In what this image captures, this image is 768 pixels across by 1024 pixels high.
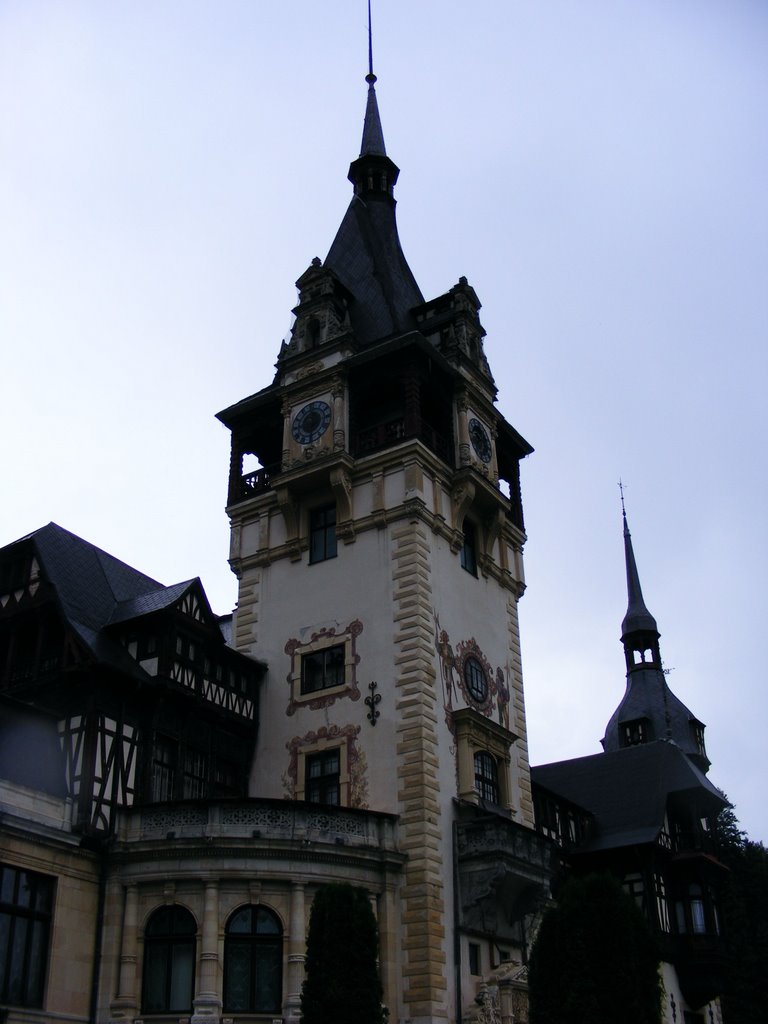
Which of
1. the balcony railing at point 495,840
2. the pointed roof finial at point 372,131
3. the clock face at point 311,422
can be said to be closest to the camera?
the balcony railing at point 495,840

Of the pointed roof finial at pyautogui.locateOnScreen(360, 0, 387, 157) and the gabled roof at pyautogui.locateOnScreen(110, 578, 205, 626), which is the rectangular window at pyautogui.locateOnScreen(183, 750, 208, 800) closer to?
the gabled roof at pyautogui.locateOnScreen(110, 578, 205, 626)

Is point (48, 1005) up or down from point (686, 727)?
down

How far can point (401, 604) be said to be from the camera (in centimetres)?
3256

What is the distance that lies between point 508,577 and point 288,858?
1377cm

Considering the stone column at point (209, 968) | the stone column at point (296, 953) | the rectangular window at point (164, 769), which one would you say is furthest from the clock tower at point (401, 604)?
the rectangular window at point (164, 769)

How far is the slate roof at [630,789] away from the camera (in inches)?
1658

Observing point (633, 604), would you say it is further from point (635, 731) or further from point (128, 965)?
point (128, 965)

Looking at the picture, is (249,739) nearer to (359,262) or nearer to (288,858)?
(288,858)

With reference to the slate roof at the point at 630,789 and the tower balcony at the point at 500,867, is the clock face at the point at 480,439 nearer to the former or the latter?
the tower balcony at the point at 500,867

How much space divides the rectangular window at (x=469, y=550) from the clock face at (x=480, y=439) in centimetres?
230

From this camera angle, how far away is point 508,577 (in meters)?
38.1

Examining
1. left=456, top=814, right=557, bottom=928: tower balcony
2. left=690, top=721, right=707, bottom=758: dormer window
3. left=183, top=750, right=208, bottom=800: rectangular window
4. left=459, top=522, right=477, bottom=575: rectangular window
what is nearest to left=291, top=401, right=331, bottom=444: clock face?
left=459, top=522, right=477, bottom=575: rectangular window

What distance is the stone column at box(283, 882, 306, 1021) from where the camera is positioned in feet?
84.3

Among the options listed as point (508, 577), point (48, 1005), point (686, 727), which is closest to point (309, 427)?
point (508, 577)
